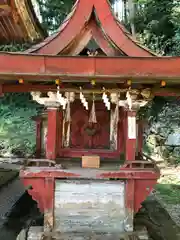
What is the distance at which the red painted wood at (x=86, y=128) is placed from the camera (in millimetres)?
6270

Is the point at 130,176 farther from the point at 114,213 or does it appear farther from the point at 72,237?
the point at 72,237

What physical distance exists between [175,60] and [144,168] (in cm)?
195

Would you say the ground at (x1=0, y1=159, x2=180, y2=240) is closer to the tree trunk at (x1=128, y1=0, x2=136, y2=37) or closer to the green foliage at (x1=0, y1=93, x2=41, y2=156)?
the green foliage at (x1=0, y1=93, x2=41, y2=156)

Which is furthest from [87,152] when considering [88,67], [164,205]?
[164,205]

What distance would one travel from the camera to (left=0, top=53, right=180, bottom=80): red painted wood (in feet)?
14.0

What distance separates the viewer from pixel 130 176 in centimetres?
502

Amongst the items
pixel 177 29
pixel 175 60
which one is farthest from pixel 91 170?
pixel 177 29

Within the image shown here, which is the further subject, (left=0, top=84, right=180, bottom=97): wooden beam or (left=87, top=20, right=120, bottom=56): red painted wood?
(left=0, top=84, right=180, bottom=97): wooden beam

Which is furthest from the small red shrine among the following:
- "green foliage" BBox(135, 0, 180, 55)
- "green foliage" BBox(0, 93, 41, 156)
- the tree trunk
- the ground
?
the tree trunk

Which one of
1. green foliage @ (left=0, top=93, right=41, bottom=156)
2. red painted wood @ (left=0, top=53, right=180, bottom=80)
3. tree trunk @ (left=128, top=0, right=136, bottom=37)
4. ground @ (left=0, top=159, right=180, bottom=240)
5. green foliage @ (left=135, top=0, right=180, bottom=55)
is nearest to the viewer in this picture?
red painted wood @ (left=0, top=53, right=180, bottom=80)

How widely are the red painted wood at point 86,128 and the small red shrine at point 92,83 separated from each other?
0.12 metres

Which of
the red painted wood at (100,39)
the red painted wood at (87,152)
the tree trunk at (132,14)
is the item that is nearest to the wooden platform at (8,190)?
the red painted wood at (87,152)

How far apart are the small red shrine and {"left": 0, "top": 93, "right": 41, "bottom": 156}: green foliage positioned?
651 centimetres

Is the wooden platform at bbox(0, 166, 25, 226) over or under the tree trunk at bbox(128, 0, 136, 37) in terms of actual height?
under
